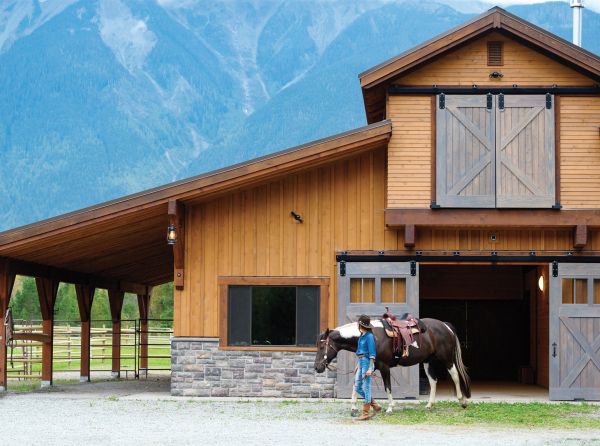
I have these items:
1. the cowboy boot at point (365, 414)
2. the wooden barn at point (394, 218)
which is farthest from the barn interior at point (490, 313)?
the cowboy boot at point (365, 414)

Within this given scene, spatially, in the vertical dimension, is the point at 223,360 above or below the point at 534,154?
below

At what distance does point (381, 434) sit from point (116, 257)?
10.8 meters

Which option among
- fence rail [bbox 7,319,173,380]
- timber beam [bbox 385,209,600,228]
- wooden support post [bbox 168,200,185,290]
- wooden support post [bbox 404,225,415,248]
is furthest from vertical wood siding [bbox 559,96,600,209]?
fence rail [bbox 7,319,173,380]

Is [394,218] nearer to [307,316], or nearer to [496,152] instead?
[496,152]

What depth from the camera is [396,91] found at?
17453 mm

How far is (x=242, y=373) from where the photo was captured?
17.7 meters

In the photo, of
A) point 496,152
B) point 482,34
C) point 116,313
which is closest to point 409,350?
point 496,152

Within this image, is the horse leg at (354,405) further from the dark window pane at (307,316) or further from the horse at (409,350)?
the dark window pane at (307,316)

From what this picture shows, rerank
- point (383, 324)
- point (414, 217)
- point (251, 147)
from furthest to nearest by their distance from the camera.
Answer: point (251, 147) → point (414, 217) → point (383, 324)

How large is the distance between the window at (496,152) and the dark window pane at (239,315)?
12.5 ft

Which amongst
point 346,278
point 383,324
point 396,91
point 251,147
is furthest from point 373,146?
point 251,147

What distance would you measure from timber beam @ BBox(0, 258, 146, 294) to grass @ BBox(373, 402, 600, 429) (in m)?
7.48

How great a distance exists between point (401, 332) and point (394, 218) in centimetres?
267

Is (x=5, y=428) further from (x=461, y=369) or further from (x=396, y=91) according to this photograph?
(x=396, y=91)
